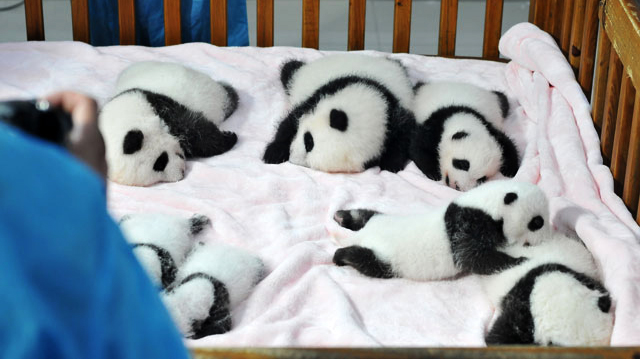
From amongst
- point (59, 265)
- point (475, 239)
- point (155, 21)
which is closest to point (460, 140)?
point (475, 239)

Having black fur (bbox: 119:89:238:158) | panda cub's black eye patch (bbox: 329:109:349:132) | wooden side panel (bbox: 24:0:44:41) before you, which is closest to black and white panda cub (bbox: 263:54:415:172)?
panda cub's black eye patch (bbox: 329:109:349:132)

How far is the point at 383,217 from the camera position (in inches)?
62.4

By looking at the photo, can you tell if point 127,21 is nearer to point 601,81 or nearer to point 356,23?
point 356,23

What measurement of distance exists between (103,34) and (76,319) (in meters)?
2.59

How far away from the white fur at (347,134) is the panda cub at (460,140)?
12 centimetres

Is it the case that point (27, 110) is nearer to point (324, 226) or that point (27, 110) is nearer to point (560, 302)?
point (560, 302)

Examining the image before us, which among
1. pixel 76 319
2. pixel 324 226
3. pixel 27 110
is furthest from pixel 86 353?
pixel 324 226

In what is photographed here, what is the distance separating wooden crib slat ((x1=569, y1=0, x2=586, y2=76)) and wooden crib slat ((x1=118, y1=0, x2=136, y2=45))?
1418 millimetres

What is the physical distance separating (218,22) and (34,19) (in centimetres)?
61

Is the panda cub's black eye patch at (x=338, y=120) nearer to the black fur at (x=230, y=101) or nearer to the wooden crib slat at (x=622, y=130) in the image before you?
the black fur at (x=230, y=101)

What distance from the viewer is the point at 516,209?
1454mm

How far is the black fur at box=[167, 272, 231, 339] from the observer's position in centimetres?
130

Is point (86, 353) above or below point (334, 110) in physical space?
above

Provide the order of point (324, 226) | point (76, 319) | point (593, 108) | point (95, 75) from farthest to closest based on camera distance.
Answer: point (95, 75)
point (593, 108)
point (324, 226)
point (76, 319)
